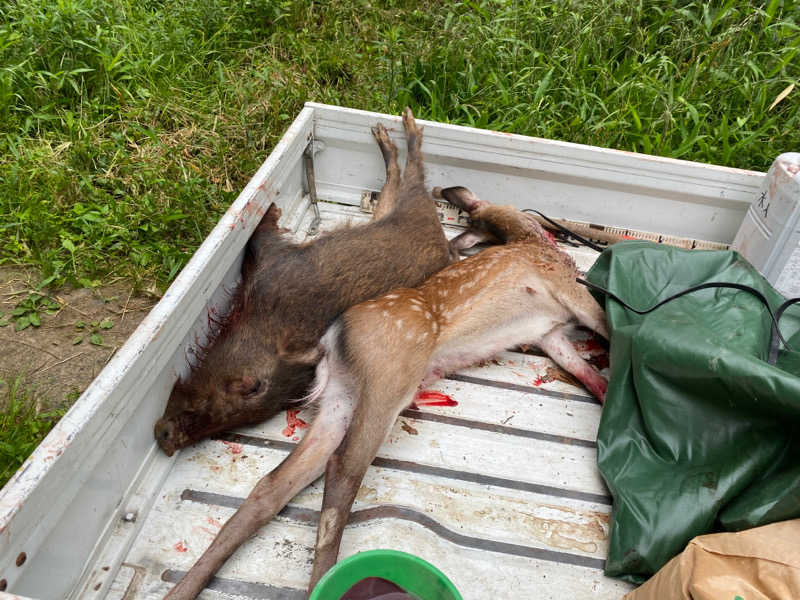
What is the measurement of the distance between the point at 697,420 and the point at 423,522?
1.19 metres

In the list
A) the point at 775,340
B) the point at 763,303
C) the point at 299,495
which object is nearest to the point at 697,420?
the point at 775,340

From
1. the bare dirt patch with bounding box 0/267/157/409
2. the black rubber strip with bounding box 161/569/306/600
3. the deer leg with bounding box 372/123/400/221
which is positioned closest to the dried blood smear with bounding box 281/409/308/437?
the black rubber strip with bounding box 161/569/306/600

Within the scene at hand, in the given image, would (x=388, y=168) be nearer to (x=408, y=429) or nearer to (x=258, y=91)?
(x=258, y=91)

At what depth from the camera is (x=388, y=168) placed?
415 centimetres

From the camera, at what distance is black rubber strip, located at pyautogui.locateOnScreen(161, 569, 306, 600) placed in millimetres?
2402

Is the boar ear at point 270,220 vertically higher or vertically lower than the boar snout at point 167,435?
higher

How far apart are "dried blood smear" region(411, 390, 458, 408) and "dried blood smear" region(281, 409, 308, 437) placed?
1.80ft

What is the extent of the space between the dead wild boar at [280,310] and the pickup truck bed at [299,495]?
0.11 m

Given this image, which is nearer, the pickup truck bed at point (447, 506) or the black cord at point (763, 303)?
the pickup truck bed at point (447, 506)

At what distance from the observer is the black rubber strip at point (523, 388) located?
132 inches

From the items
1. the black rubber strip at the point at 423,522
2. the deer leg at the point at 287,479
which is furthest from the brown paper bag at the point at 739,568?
the deer leg at the point at 287,479

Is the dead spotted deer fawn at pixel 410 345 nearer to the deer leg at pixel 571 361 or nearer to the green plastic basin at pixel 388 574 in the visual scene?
the deer leg at pixel 571 361

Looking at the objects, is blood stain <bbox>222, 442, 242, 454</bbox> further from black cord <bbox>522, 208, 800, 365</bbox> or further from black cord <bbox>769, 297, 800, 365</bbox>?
black cord <bbox>769, 297, 800, 365</bbox>

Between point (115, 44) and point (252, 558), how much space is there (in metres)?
4.42
